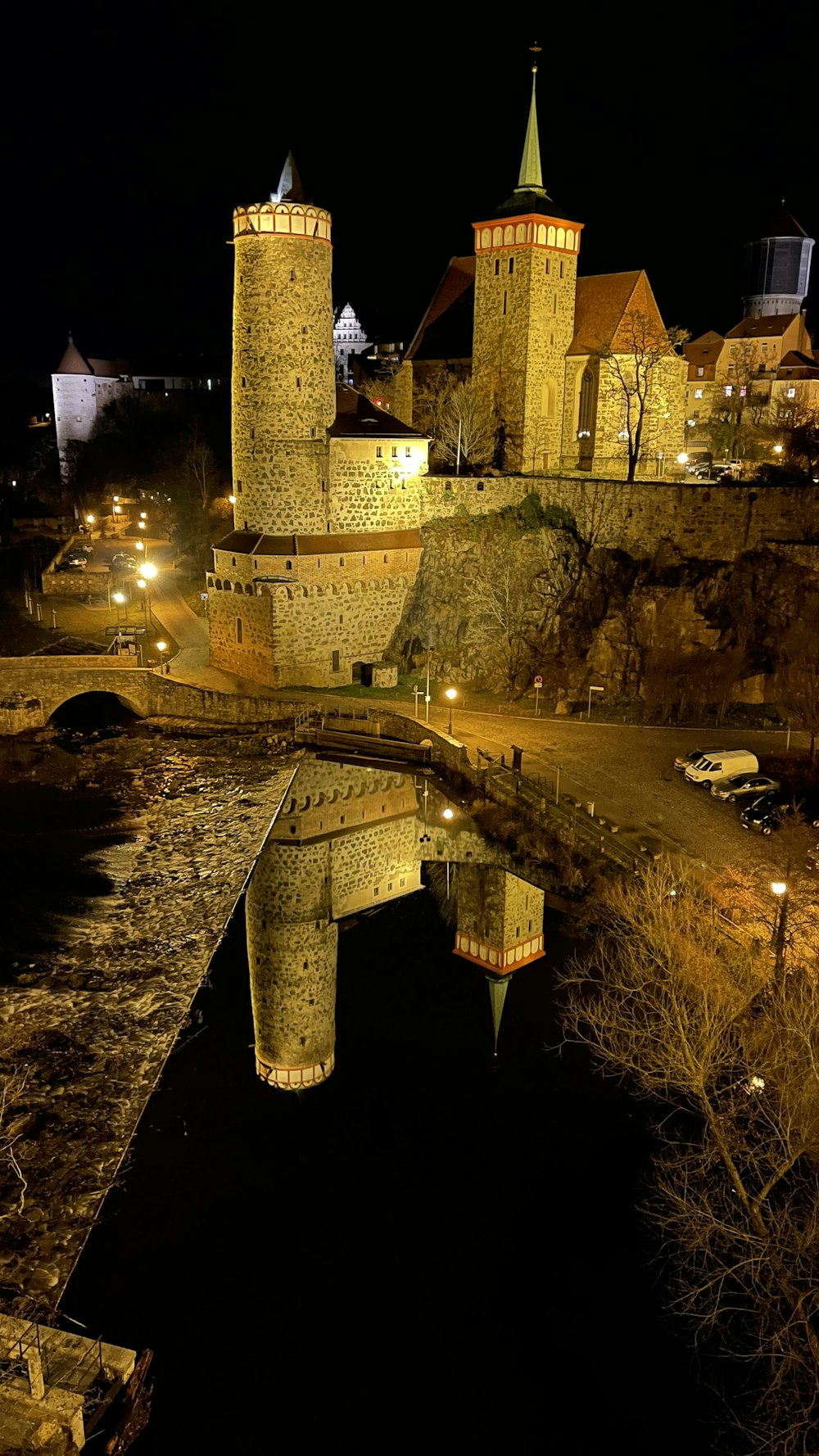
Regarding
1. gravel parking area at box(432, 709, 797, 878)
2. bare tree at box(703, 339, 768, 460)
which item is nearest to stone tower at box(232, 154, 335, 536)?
gravel parking area at box(432, 709, 797, 878)

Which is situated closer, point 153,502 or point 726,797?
point 726,797

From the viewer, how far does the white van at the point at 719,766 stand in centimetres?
2230

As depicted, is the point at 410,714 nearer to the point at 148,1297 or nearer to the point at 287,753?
the point at 287,753

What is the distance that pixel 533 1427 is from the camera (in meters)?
9.98

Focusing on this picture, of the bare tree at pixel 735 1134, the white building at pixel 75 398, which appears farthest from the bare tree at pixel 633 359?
the white building at pixel 75 398

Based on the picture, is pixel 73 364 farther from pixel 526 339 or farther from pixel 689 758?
pixel 689 758

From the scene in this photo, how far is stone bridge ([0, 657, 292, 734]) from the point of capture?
98.9ft

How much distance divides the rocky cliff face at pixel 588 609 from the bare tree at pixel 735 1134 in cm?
1382

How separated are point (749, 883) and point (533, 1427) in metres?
9.48

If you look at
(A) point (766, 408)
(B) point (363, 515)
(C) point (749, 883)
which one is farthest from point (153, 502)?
(C) point (749, 883)

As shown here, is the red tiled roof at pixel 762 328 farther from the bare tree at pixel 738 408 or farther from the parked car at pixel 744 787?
the parked car at pixel 744 787

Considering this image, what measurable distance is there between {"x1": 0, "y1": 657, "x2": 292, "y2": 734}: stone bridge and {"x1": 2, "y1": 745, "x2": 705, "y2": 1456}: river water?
13991mm

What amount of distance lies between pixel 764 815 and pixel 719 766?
2538 millimetres

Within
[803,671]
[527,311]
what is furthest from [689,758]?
[527,311]
